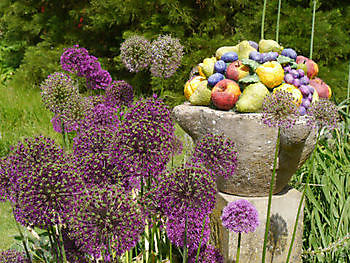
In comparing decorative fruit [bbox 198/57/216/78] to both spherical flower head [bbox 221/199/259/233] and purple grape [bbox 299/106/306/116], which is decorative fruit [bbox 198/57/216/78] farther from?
spherical flower head [bbox 221/199/259/233]

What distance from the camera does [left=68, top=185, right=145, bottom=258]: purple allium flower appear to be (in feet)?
3.82

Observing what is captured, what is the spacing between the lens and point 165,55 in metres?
2.21

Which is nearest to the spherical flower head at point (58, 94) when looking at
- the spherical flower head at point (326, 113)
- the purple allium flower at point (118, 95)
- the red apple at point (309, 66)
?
the purple allium flower at point (118, 95)

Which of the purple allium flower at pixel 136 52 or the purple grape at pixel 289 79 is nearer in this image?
the purple allium flower at pixel 136 52

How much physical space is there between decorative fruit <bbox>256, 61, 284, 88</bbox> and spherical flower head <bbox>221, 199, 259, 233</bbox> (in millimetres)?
1115

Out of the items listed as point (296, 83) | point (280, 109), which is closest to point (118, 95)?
point (280, 109)

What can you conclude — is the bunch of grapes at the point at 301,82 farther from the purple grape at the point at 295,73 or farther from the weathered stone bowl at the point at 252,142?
the weathered stone bowl at the point at 252,142

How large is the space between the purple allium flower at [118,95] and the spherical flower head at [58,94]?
326mm

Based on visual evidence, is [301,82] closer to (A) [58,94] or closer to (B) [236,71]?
(B) [236,71]

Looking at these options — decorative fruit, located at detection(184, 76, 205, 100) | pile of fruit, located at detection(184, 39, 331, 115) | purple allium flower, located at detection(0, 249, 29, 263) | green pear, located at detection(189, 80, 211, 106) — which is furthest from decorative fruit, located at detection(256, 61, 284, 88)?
purple allium flower, located at detection(0, 249, 29, 263)

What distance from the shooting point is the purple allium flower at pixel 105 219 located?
1.16 meters

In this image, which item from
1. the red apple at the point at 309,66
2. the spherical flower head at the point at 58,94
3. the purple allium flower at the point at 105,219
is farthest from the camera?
the red apple at the point at 309,66

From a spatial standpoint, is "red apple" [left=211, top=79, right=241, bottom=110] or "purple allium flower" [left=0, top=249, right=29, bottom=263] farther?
"red apple" [left=211, top=79, right=241, bottom=110]

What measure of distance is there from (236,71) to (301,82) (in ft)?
1.45
